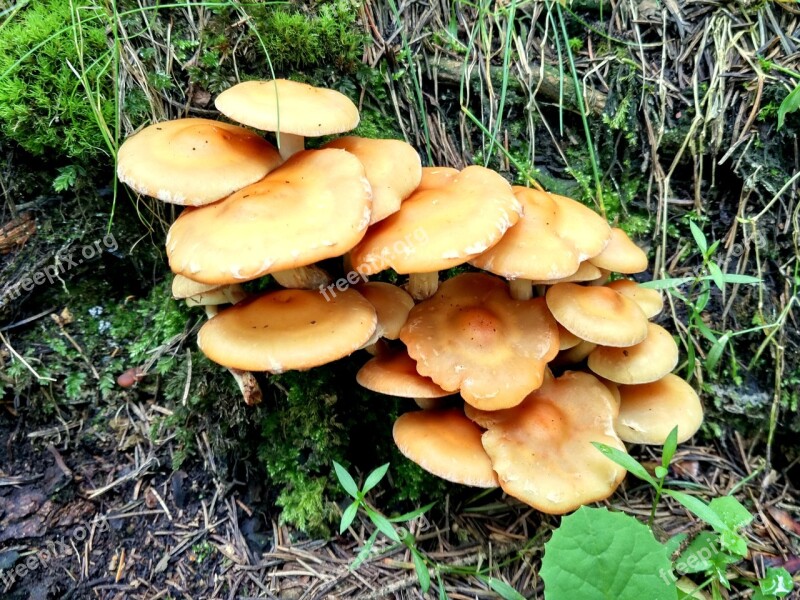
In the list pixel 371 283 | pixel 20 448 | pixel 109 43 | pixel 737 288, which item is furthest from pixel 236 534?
pixel 737 288

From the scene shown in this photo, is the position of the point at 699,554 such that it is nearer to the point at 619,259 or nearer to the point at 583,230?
the point at 619,259

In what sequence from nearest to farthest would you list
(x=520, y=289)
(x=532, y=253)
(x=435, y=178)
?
1. (x=532, y=253)
2. (x=435, y=178)
3. (x=520, y=289)

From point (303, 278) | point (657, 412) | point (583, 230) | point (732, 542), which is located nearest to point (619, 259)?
point (583, 230)


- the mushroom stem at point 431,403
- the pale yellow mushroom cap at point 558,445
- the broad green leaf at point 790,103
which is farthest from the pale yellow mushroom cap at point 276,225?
the broad green leaf at point 790,103

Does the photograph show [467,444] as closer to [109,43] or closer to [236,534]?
[236,534]

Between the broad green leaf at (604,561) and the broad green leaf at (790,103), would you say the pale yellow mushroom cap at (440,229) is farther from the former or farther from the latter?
the broad green leaf at (790,103)

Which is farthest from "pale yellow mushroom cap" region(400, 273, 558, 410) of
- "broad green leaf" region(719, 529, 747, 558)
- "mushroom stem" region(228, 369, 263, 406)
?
"broad green leaf" region(719, 529, 747, 558)
